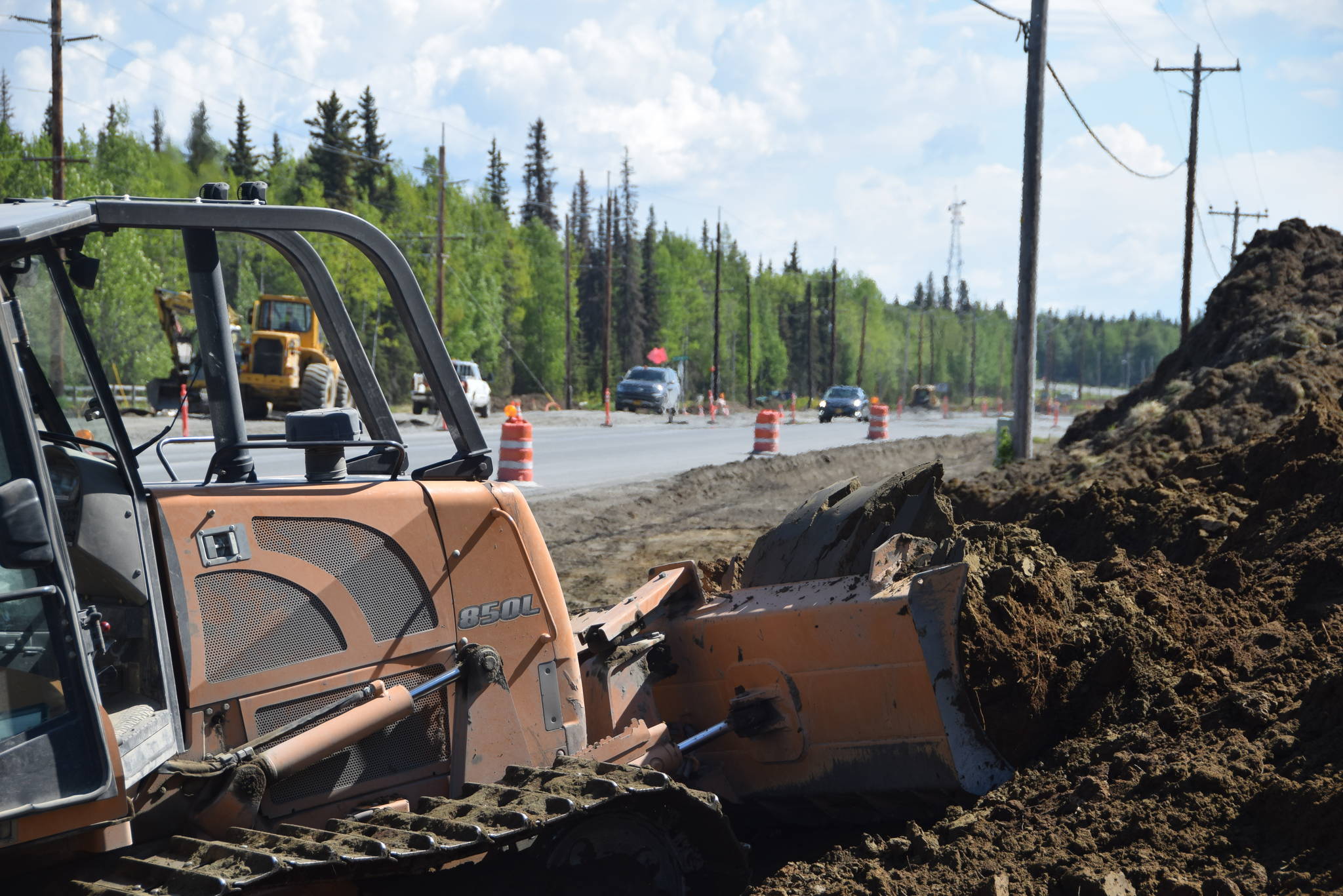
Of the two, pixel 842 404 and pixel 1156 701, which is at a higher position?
pixel 842 404

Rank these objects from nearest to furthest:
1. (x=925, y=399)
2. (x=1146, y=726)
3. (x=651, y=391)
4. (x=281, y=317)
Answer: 1. (x=1146, y=726)
2. (x=281, y=317)
3. (x=651, y=391)
4. (x=925, y=399)

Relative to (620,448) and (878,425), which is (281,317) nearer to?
(620,448)

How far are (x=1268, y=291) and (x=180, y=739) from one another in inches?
614

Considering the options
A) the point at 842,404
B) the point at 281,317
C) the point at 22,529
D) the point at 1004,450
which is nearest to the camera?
the point at 22,529

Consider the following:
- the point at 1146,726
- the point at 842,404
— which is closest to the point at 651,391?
the point at 842,404

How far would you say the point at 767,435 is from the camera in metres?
23.5

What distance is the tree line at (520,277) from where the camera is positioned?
127ft

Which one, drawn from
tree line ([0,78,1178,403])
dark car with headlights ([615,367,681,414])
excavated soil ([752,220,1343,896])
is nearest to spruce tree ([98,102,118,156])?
tree line ([0,78,1178,403])

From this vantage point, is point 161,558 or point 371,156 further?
point 371,156

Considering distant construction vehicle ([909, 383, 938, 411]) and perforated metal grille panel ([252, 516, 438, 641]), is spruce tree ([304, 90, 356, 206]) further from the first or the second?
perforated metal grille panel ([252, 516, 438, 641])

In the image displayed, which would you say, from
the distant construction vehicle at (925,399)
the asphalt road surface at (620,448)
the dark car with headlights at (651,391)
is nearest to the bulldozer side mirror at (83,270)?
the asphalt road surface at (620,448)

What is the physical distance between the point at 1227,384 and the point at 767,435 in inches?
470

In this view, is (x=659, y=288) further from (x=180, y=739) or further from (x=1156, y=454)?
(x=180, y=739)

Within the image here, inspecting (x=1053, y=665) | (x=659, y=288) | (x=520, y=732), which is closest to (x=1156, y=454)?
(x=1053, y=665)
